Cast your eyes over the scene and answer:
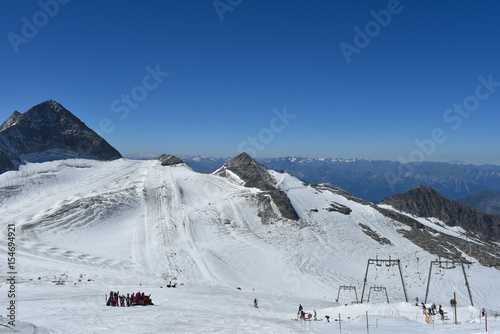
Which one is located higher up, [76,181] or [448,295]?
[76,181]

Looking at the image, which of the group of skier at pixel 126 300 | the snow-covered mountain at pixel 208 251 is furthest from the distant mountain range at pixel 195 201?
the group of skier at pixel 126 300

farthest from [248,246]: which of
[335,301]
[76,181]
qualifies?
[76,181]

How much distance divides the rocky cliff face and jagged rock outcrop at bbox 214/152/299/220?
52.4 meters

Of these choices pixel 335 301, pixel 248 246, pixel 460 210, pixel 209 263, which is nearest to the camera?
pixel 335 301

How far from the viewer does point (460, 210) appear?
136 metres

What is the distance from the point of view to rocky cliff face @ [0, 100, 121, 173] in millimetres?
96688

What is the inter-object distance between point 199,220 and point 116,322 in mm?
47613

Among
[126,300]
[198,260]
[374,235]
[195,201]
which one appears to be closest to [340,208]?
[374,235]

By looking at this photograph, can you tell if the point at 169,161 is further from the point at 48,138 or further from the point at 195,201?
the point at 48,138

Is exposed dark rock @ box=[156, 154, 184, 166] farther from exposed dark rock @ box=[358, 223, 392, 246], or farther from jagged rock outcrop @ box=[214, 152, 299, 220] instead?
exposed dark rock @ box=[358, 223, 392, 246]

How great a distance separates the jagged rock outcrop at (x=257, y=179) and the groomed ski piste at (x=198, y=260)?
374 centimetres

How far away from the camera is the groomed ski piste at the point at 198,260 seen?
22.6 m

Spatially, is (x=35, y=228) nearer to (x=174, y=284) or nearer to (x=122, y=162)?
(x=174, y=284)

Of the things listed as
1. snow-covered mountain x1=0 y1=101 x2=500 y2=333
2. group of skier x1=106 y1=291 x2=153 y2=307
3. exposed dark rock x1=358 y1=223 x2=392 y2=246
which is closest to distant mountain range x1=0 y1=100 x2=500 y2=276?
exposed dark rock x1=358 y1=223 x2=392 y2=246
